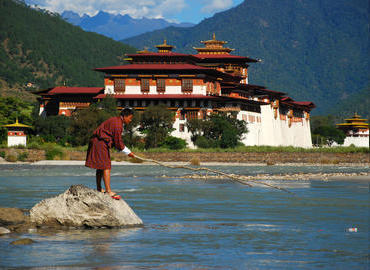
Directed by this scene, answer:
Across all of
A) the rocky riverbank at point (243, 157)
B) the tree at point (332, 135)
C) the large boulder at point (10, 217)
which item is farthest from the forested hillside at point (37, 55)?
the large boulder at point (10, 217)

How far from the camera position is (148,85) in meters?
85.5

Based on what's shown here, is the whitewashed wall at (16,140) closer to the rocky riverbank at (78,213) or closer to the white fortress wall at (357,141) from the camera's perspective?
the rocky riverbank at (78,213)

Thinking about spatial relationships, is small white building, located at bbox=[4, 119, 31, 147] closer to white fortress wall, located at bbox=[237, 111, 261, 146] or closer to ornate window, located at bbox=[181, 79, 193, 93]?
ornate window, located at bbox=[181, 79, 193, 93]

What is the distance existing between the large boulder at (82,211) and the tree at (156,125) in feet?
192

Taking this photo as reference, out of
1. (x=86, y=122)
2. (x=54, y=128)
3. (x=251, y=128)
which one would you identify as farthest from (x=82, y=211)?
(x=251, y=128)

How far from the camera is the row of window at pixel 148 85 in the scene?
84.4 meters

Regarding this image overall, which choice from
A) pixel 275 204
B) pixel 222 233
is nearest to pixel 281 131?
pixel 275 204

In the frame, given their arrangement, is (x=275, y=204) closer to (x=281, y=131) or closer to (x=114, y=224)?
(x=114, y=224)

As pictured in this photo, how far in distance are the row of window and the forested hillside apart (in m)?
56.2

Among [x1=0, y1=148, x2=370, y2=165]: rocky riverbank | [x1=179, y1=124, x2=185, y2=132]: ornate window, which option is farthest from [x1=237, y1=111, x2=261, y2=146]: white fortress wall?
[x1=0, y1=148, x2=370, y2=165]: rocky riverbank

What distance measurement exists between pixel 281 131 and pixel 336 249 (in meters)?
88.6

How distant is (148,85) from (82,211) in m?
68.5

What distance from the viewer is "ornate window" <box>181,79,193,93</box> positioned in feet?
276

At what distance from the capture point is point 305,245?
51.6 feet
